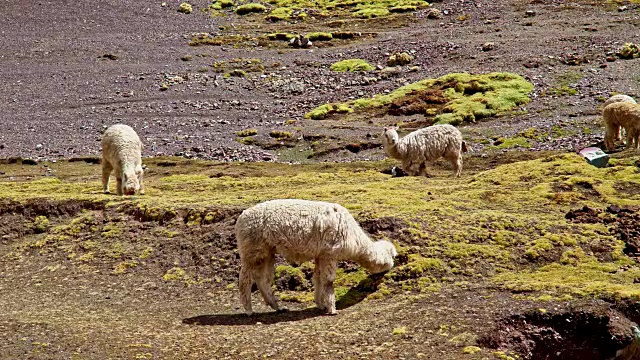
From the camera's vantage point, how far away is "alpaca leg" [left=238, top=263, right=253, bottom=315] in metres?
16.8

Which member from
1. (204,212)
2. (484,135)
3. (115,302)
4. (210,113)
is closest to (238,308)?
(115,302)

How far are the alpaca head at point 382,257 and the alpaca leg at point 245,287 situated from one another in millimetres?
2898

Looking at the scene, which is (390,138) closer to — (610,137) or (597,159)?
(597,159)

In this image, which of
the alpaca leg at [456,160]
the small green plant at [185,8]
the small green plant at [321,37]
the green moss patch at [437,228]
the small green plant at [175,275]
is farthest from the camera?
the small green plant at [185,8]

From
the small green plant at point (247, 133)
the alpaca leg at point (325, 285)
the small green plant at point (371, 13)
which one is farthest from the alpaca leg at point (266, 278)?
the small green plant at point (371, 13)

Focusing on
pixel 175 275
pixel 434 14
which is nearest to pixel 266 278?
pixel 175 275

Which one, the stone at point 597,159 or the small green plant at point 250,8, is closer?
the stone at point 597,159

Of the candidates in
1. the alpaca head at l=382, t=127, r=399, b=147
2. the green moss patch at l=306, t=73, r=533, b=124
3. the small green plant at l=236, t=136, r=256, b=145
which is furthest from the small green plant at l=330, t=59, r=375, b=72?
the alpaca head at l=382, t=127, r=399, b=147

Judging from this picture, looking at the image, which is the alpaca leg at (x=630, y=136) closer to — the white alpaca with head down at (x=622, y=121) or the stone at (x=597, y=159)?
the white alpaca with head down at (x=622, y=121)

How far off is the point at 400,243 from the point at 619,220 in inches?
250

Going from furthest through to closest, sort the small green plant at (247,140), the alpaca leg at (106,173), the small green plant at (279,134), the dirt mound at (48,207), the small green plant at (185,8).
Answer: the small green plant at (185,8), the small green plant at (279,134), the small green plant at (247,140), the alpaca leg at (106,173), the dirt mound at (48,207)

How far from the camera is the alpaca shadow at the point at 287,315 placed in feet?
54.3

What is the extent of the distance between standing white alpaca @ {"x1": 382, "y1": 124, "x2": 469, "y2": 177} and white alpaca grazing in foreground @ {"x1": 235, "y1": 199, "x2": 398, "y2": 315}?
1581 centimetres

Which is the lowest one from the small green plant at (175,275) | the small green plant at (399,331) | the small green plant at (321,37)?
the small green plant at (175,275)
